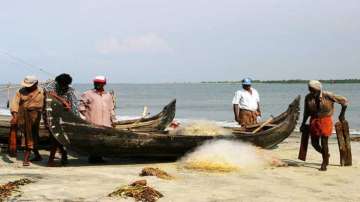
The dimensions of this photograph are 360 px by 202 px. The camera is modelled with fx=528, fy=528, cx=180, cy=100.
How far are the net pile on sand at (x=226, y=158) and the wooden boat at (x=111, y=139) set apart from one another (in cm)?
21

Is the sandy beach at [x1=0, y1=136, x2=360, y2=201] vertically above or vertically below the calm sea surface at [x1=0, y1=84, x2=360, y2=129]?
below

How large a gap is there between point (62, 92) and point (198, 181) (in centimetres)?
280

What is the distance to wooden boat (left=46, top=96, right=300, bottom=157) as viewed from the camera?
813cm

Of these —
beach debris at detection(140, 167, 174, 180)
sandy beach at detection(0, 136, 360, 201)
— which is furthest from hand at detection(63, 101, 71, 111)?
beach debris at detection(140, 167, 174, 180)

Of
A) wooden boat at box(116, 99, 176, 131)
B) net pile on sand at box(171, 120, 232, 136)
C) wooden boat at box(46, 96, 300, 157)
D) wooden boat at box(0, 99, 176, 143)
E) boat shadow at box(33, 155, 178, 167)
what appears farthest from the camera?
wooden boat at box(116, 99, 176, 131)

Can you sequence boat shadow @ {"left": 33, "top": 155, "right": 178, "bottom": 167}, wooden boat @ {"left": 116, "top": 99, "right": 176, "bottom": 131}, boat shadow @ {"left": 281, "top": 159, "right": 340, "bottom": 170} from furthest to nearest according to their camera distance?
1. wooden boat @ {"left": 116, "top": 99, "right": 176, "bottom": 131}
2. boat shadow @ {"left": 281, "top": 159, "right": 340, "bottom": 170}
3. boat shadow @ {"left": 33, "top": 155, "right": 178, "bottom": 167}

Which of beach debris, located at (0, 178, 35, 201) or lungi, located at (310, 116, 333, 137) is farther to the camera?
lungi, located at (310, 116, 333, 137)

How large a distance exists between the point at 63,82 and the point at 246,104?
154 inches

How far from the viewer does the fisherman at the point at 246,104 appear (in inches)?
419

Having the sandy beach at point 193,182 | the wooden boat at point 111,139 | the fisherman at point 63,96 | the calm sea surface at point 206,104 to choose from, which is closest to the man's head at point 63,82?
the fisherman at point 63,96

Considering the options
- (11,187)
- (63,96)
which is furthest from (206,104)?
(11,187)

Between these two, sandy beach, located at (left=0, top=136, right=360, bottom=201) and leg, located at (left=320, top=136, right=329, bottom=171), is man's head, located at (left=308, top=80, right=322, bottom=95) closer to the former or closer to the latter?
leg, located at (left=320, top=136, right=329, bottom=171)

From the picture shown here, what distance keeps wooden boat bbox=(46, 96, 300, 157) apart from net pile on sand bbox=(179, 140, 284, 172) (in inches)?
8.5

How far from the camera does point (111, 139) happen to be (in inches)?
334
